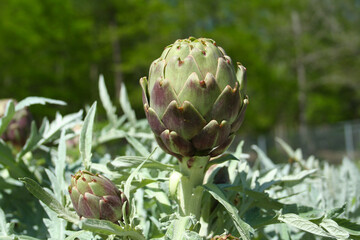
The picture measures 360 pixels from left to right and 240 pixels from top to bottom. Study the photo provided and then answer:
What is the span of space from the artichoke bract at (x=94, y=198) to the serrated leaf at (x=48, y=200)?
0.05 ft

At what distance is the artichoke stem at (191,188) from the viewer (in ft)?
1.49

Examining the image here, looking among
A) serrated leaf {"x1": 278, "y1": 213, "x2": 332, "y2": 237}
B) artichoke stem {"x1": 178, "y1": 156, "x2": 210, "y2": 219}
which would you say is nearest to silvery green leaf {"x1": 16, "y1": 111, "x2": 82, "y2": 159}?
artichoke stem {"x1": 178, "y1": 156, "x2": 210, "y2": 219}

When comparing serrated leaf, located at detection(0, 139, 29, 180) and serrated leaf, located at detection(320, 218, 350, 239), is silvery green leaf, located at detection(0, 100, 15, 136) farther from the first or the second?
serrated leaf, located at detection(320, 218, 350, 239)

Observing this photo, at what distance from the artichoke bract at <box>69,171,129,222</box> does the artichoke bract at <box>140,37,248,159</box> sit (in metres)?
0.08

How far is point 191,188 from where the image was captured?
1.52 ft

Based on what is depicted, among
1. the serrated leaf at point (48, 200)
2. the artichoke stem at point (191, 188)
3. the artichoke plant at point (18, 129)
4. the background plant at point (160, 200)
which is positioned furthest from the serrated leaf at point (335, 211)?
the artichoke plant at point (18, 129)

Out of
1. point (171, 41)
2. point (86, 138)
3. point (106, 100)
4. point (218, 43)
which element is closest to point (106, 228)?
point (86, 138)

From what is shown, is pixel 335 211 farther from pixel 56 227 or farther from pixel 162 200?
pixel 56 227

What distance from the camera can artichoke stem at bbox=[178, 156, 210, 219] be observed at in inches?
17.8

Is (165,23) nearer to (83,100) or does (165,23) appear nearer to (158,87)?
(83,100)

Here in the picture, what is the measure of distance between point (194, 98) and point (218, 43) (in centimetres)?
762

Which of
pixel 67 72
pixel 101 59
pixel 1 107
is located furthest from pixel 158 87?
pixel 101 59

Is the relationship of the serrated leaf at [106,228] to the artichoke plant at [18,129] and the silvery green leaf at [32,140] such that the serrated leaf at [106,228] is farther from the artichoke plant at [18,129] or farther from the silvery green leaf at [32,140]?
the artichoke plant at [18,129]

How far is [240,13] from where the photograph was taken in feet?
32.7
